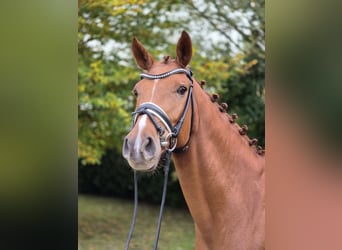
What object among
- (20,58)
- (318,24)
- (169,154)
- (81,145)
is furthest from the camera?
(81,145)

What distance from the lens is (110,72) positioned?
4.88m

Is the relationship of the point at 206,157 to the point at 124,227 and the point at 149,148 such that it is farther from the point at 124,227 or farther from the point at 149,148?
the point at 124,227

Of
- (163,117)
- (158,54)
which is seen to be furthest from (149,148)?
(158,54)

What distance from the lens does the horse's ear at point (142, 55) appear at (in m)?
1.91

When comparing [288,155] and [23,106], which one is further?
[23,106]

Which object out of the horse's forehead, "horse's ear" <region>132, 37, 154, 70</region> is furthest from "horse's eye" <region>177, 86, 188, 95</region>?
"horse's ear" <region>132, 37, 154, 70</region>

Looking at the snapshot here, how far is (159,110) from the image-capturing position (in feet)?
5.56

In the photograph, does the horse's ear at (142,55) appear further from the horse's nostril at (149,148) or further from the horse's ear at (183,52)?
the horse's nostril at (149,148)

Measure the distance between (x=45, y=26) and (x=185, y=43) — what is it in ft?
2.34

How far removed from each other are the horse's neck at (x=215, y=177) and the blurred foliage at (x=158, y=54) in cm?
284

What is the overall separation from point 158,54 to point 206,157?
123 inches

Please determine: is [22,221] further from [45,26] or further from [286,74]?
[286,74]

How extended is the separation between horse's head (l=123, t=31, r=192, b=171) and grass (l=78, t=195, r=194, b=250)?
3.81 meters

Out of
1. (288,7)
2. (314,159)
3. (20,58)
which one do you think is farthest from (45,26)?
(314,159)
